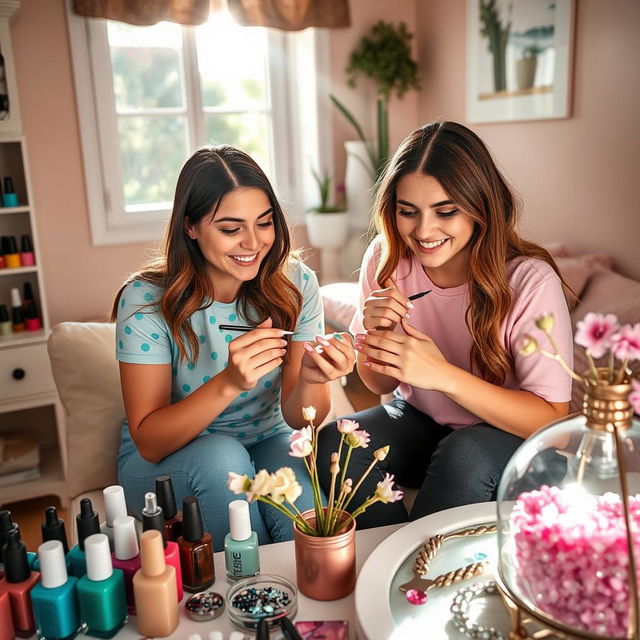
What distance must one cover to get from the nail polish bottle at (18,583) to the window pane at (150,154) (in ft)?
7.63

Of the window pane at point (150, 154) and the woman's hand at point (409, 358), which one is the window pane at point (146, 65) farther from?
the woman's hand at point (409, 358)

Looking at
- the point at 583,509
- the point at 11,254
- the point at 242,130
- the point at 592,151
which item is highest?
the point at 242,130

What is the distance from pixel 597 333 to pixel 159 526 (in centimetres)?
60

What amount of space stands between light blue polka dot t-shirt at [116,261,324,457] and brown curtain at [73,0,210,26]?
169cm

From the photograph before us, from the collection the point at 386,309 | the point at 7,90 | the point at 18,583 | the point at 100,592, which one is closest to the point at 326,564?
the point at 100,592

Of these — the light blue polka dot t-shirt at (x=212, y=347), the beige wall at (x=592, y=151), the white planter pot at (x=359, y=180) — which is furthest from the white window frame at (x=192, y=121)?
the light blue polka dot t-shirt at (x=212, y=347)

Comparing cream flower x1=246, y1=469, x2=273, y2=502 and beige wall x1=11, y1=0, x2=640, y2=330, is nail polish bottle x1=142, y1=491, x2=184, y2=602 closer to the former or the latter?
cream flower x1=246, y1=469, x2=273, y2=502

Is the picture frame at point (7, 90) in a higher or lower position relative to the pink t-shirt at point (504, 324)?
higher

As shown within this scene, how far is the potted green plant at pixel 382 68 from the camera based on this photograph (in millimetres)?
3096

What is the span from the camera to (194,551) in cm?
100

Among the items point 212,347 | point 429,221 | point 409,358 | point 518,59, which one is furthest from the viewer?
point 518,59

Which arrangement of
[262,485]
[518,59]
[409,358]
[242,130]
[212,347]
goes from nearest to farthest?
[262,485]
[409,358]
[212,347]
[518,59]
[242,130]

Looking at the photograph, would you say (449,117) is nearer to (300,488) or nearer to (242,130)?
(242,130)

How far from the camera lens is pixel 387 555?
102 centimetres
